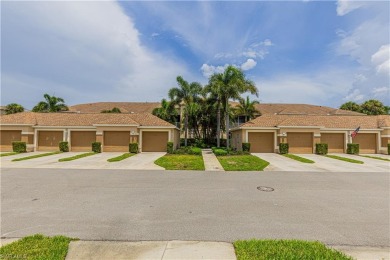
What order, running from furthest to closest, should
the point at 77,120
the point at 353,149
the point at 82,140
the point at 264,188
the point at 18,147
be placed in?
1. the point at 77,120
2. the point at 82,140
3. the point at 353,149
4. the point at 18,147
5. the point at 264,188

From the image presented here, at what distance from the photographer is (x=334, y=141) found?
23.9 metres

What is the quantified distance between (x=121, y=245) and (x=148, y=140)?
2033 cm

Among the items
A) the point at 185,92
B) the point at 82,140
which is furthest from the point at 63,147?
the point at 185,92

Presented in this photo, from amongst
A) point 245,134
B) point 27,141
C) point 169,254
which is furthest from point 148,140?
point 169,254

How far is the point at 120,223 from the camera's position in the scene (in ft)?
17.0

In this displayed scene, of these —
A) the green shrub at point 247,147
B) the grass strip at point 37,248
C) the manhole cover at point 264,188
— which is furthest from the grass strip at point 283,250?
the green shrub at point 247,147

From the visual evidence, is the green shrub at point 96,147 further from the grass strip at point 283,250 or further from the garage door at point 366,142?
the garage door at point 366,142

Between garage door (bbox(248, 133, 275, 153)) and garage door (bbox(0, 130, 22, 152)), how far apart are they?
25.0m

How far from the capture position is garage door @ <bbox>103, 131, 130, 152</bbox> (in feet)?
76.8

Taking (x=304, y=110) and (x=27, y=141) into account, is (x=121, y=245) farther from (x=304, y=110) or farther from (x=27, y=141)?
(x=304, y=110)

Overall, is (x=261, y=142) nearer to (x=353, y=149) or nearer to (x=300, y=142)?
(x=300, y=142)

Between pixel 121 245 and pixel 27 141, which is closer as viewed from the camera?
pixel 121 245

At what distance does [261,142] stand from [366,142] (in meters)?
11.5

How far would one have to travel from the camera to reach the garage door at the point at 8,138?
2322 centimetres
